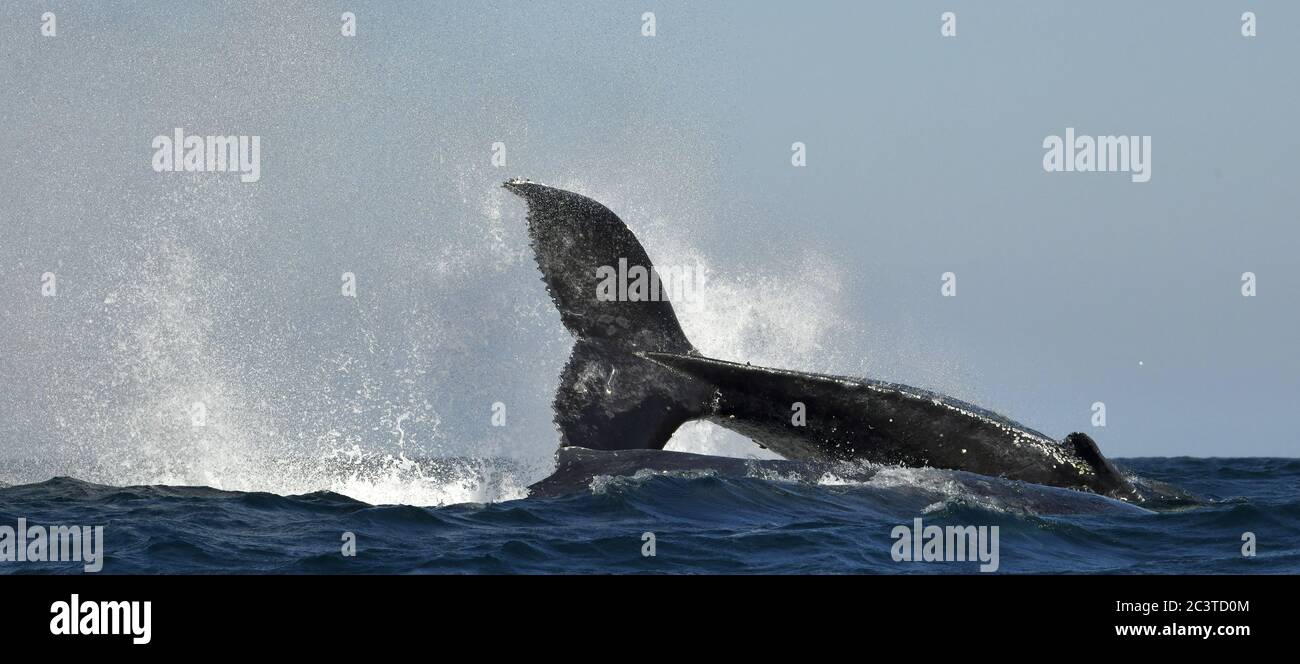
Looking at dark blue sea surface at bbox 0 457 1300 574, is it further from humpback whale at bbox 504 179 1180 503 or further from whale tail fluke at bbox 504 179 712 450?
whale tail fluke at bbox 504 179 712 450

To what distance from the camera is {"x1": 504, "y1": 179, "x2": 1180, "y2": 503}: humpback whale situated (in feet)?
42.0

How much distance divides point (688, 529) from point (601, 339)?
303 cm

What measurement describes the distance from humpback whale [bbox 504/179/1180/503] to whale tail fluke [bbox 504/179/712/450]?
0.01 meters

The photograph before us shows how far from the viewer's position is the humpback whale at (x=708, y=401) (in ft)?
42.0

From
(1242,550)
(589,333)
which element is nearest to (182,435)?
(589,333)

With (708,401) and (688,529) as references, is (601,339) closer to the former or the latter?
(708,401)

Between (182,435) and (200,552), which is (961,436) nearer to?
(200,552)


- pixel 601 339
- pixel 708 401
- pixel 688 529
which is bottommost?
pixel 688 529

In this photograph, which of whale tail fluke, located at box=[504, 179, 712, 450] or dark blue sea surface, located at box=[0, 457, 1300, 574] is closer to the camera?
dark blue sea surface, located at box=[0, 457, 1300, 574]

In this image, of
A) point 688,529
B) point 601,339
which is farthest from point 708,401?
point 688,529

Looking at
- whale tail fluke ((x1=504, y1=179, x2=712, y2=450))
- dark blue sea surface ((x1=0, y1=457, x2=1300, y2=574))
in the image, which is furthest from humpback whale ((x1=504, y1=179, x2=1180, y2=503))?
dark blue sea surface ((x1=0, y1=457, x2=1300, y2=574))

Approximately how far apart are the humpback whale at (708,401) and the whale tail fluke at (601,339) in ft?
→ 0.03

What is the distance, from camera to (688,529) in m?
11.4
